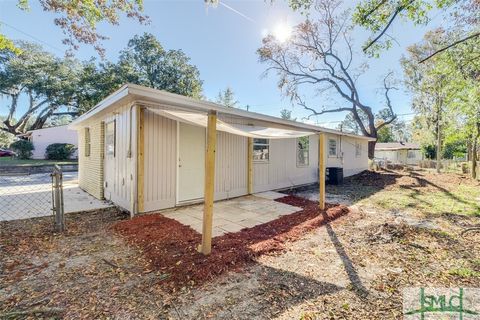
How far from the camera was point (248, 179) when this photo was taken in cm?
745

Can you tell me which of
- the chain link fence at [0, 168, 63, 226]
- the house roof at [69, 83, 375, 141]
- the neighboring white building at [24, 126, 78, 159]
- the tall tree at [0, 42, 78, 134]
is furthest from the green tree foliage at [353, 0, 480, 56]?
the tall tree at [0, 42, 78, 134]

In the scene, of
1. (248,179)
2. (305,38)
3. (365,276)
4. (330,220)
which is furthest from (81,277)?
(305,38)

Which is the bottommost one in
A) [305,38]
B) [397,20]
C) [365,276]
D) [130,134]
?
[365,276]

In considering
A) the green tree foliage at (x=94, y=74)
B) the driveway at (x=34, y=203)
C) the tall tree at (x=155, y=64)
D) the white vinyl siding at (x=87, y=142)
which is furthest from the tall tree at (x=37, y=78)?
the driveway at (x=34, y=203)

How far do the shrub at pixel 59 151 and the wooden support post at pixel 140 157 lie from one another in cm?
1849

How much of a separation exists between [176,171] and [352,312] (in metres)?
4.36

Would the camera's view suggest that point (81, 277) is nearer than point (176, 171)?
Yes

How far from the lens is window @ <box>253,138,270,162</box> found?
7741 millimetres

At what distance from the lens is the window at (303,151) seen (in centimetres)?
969

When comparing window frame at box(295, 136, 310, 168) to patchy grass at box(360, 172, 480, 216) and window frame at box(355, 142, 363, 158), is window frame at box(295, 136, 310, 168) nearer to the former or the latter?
patchy grass at box(360, 172, 480, 216)

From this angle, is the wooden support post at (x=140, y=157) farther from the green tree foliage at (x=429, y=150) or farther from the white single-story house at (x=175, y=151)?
the green tree foliage at (x=429, y=150)

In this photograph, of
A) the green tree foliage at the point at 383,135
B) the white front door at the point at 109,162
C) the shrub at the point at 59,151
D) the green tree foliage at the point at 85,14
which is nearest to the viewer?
the green tree foliage at the point at 85,14

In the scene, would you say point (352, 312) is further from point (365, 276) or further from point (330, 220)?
point (330, 220)

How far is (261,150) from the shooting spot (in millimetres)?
7984
